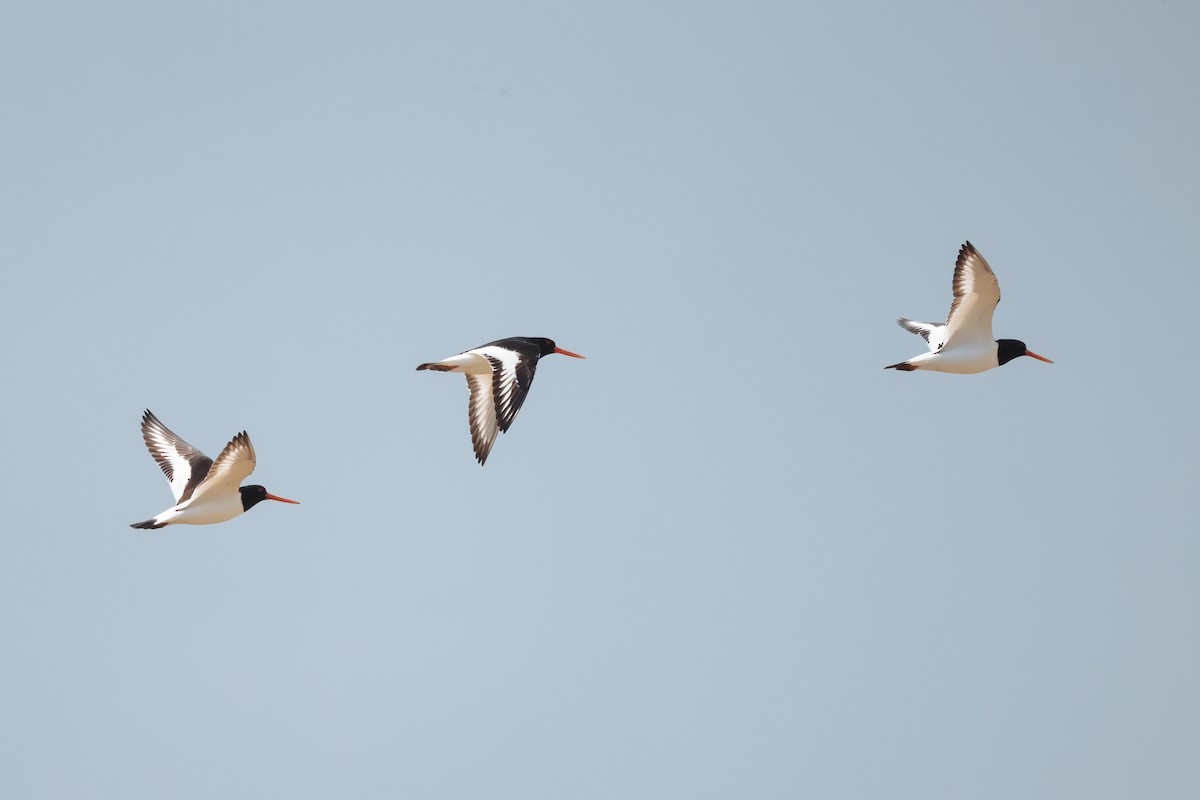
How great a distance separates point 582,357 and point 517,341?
1704mm

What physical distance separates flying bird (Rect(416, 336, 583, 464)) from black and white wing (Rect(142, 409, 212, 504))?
12.8 feet

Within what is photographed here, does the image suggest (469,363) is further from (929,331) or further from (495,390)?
(929,331)

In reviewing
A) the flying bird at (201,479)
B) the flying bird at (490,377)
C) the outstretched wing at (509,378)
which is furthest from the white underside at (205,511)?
the outstretched wing at (509,378)

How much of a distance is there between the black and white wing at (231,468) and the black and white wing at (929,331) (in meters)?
10.9

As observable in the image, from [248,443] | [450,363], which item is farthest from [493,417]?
[248,443]

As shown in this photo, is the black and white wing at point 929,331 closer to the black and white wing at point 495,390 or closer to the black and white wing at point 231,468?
the black and white wing at point 495,390

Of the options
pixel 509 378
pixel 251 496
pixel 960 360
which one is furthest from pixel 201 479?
pixel 960 360

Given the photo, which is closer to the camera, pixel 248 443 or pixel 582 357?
pixel 248 443

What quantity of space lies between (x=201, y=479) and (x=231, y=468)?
8.19ft

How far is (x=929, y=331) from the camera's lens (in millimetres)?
24703

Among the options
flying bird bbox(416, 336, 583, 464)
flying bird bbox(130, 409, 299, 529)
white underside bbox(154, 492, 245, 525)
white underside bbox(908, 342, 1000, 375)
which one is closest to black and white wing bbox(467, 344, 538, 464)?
flying bird bbox(416, 336, 583, 464)

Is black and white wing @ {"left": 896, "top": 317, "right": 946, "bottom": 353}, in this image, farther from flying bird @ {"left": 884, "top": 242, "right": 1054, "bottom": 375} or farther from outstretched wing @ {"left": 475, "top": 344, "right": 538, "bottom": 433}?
outstretched wing @ {"left": 475, "top": 344, "right": 538, "bottom": 433}

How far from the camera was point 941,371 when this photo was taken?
23.0 m

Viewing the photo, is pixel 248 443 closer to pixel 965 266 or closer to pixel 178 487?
pixel 178 487
